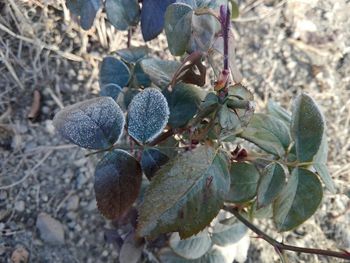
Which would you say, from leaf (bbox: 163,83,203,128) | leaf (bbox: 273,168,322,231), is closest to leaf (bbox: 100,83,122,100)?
leaf (bbox: 163,83,203,128)

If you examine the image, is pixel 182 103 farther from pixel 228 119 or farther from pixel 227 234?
pixel 227 234

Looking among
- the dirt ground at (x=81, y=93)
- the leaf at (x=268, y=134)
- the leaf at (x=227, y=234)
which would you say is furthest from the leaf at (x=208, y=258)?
the leaf at (x=268, y=134)

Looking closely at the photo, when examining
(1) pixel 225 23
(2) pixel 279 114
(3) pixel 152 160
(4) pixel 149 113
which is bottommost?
(2) pixel 279 114

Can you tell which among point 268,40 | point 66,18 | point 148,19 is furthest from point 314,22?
point 148,19

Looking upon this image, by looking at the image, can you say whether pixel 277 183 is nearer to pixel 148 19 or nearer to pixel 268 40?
pixel 148 19

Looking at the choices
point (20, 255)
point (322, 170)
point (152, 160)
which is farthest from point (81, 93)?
point (322, 170)

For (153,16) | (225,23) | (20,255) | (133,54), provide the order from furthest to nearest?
(20,255)
(133,54)
(153,16)
(225,23)
